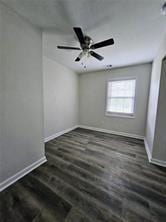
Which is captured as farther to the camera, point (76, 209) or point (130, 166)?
point (130, 166)

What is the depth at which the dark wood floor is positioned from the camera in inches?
44.2

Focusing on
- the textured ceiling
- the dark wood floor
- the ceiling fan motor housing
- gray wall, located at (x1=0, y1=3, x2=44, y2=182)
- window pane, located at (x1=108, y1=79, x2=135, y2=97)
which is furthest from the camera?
window pane, located at (x1=108, y1=79, x2=135, y2=97)

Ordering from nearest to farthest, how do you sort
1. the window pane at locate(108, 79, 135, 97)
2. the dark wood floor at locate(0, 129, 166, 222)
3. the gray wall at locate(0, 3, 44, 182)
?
the dark wood floor at locate(0, 129, 166, 222) → the gray wall at locate(0, 3, 44, 182) → the window pane at locate(108, 79, 135, 97)

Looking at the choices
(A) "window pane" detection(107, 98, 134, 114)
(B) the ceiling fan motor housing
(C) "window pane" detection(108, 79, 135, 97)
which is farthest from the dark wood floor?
(B) the ceiling fan motor housing

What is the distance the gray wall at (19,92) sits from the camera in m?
1.39

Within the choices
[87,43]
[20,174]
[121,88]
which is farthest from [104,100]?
[20,174]

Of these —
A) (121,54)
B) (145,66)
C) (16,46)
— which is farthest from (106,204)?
(145,66)

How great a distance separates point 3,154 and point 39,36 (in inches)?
81.5

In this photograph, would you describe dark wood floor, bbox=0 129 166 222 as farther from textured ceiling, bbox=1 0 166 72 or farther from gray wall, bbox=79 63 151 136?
textured ceiling, bbox=1 0 166 72

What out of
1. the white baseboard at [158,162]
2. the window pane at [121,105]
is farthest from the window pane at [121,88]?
the white baseboard at [158,162]

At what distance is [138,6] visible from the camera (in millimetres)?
1288

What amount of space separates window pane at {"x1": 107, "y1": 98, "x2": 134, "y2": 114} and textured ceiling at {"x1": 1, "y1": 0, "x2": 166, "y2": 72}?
173 centimetres

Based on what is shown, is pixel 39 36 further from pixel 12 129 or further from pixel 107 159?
pixel 107 159

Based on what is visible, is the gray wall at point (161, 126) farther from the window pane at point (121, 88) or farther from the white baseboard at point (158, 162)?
the window pane at point (121, 88)
